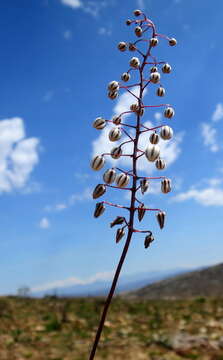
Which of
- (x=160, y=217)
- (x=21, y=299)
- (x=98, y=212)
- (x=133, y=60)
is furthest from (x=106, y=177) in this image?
(x=21, y=299)

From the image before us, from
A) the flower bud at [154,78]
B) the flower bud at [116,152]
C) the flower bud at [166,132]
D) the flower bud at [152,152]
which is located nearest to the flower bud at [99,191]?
the flower bud at [116,152]

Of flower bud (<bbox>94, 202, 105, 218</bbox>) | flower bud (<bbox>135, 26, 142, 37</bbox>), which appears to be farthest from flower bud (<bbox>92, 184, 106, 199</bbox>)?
flower bud (<bbox>135, 26, 142, 37</bbox>)

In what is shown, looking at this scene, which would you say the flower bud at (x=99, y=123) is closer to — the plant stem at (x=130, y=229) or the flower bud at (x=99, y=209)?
the plant stem at (x=130, y=229)

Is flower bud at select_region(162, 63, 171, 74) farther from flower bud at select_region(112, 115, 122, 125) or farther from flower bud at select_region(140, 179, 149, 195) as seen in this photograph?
flower bud at select_region(140, 179, 149, 195)

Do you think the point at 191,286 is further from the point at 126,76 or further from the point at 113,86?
the point at 113,86

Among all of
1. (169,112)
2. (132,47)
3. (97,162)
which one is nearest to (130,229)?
(97,162)

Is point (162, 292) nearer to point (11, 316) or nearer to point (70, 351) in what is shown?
point (11, 316)
